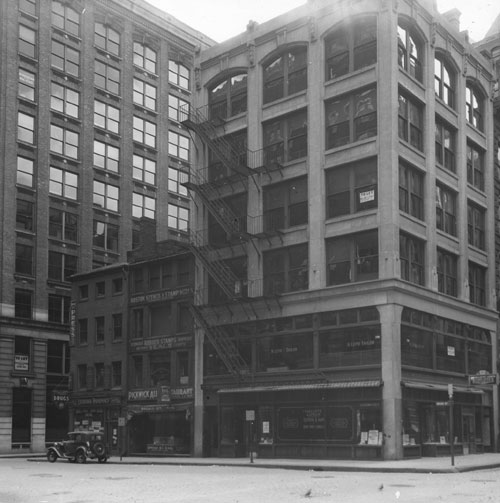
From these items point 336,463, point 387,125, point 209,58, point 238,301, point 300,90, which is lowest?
point 336,463

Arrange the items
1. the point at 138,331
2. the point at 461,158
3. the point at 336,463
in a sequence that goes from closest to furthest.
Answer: the point at 336,463 → the point at 461,158 → the point at 138,331

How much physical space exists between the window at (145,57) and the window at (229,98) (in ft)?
98.3

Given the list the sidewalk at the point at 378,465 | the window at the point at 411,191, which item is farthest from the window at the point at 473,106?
the sidewalk at the point at 378,465

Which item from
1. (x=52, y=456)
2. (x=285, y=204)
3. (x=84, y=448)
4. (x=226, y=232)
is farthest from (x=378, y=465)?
(x=52, y=456)

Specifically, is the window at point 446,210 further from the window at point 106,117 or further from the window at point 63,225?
the window at point 106,117

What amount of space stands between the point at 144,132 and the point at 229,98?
30.4 metres

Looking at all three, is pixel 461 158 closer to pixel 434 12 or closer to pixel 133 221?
pixel 434 12

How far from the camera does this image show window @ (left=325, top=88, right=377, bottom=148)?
1661 inches

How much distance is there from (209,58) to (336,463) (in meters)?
25.1

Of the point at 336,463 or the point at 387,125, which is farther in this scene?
the point at 387,125

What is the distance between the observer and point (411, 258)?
42.5 meters

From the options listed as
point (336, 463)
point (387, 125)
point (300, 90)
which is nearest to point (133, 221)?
point (300, 90)

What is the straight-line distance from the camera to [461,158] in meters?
47.7

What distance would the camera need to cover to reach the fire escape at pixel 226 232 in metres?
45.4
